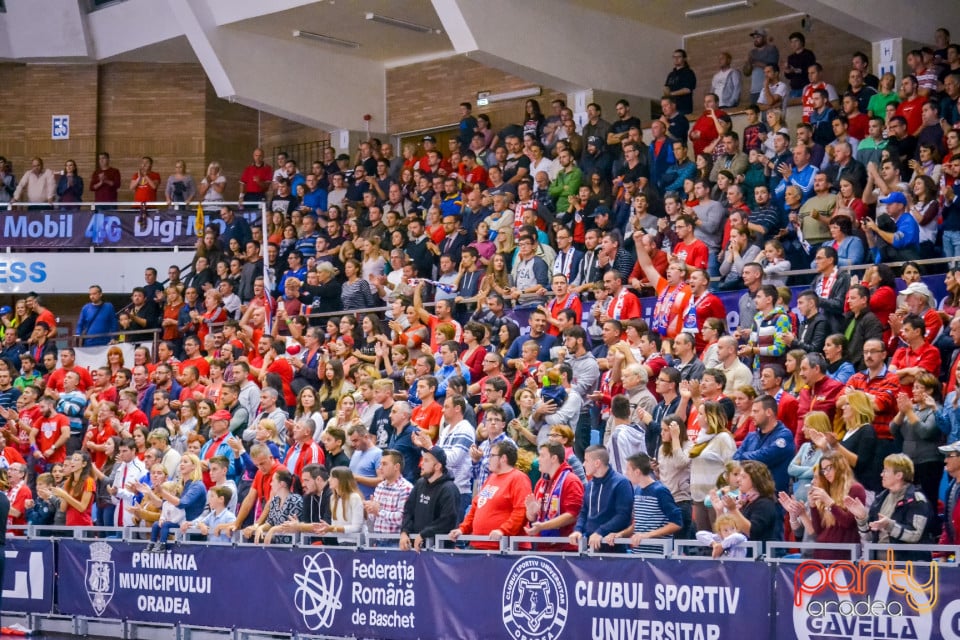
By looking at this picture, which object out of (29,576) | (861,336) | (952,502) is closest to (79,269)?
(29,576)

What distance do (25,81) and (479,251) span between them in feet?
45.9

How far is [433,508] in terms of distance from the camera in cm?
1062

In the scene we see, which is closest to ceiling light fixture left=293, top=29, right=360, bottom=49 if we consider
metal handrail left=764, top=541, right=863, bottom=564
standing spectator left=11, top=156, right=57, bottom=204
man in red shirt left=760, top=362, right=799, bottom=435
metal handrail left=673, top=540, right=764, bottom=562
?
standing spectator left=11, top=156, right=57, bottom=204

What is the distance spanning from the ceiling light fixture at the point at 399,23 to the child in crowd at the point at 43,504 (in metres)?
9.87

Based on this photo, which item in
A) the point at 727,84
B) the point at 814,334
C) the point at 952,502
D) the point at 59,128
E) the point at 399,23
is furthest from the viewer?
the point at 59,128

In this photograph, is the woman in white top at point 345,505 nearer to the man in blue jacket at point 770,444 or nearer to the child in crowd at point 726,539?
the man in blue jacket at point 770,444

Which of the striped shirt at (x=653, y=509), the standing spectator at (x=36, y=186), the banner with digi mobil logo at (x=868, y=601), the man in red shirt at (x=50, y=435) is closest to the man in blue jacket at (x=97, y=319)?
the standing spectator at (x=36, y=186)

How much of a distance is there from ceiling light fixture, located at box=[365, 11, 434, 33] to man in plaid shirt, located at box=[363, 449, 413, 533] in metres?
12.0

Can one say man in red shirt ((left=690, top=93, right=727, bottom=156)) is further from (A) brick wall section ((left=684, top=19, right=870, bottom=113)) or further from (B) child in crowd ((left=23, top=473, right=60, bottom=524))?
(B) child in crowd ((left=23, top=473, right=60, bottom=524))

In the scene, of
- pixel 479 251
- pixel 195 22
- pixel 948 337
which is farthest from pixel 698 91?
pixel 948 337

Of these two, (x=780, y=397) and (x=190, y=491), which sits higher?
(x=780, y=397)

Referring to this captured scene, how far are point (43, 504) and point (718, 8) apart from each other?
1181 centimetres

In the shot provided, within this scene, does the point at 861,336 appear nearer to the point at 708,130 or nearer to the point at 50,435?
the point at 708,130

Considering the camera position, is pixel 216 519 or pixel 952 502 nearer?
pixel 952 502
